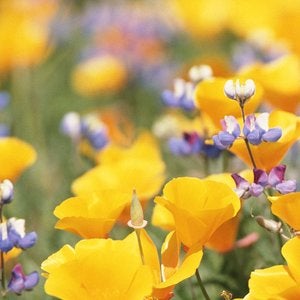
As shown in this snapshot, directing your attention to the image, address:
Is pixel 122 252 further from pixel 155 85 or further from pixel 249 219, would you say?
pixel 155 85

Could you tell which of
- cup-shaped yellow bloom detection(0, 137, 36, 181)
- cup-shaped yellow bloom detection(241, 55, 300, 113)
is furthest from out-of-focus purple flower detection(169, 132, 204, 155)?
cup-shaped yellow bloom detection(0, 137, 36, 181)

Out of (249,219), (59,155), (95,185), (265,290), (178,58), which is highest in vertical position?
(265,290)

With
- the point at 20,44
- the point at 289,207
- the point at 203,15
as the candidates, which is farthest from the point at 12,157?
the point at 203,15

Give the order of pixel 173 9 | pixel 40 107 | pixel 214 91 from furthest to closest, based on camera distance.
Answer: pixel 173 9, pixel 40 107, pixel 214 91

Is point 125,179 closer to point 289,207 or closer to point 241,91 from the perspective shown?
point 241,91

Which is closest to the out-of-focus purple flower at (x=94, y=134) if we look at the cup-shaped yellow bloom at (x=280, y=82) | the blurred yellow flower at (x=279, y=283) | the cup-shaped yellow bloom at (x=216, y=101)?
the cup-shaped yellow bloom at (x=280, y=82)

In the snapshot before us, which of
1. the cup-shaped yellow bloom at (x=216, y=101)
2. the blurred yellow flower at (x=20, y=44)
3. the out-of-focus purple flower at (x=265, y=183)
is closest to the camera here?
the out-of-focus purple flower at (x=265, y=183)

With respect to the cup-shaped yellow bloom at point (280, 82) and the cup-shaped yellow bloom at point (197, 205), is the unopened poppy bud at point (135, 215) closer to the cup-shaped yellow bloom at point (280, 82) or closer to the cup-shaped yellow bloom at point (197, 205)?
the cup-shaped yellow bloom at point (197, 205)

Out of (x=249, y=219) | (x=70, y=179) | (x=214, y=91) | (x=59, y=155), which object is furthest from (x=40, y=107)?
(x=214, y=91)
